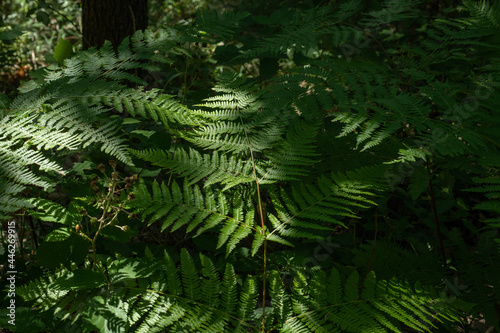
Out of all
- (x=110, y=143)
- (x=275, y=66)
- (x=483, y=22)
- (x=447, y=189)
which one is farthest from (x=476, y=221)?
(x=110, y=143)

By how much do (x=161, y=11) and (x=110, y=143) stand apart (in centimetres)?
602

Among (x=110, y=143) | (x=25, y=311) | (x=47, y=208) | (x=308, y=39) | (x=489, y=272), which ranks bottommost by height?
(x=489, y=272)

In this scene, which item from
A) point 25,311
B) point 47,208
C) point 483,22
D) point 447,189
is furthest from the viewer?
point 447,189

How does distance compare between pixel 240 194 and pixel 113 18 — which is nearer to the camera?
pixel 240 194

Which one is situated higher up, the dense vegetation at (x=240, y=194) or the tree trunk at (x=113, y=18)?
the tree trunk at (x=113, y=18)

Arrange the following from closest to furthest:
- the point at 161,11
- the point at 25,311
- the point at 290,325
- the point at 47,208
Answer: the point at 290,325
the point at 25,311
the point at 47,208
the point at 161,11

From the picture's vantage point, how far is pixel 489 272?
6.30 ft

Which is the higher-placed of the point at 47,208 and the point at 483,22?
the point at 483,22

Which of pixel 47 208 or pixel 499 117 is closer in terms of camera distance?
pixel 47 208

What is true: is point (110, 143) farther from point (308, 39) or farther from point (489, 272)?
point (489, 272)

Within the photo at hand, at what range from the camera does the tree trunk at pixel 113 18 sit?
3240mm

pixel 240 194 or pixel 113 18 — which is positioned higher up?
pixel 113 18

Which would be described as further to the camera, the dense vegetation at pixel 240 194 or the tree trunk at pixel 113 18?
the tree trunk at pixel 113 18

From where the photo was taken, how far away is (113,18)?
3.27 meters
